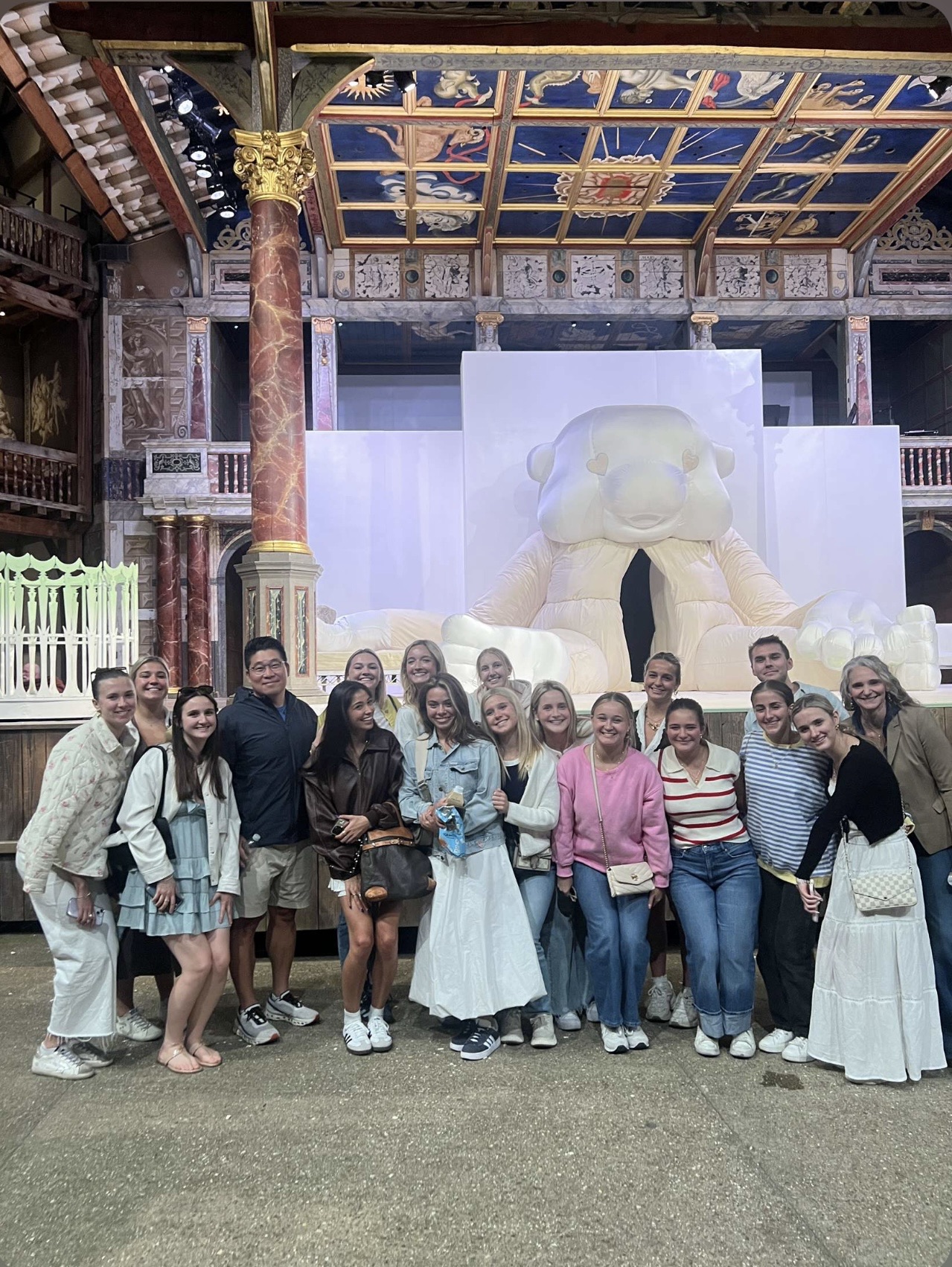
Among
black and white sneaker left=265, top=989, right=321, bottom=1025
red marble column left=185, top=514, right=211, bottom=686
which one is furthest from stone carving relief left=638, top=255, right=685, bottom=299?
black and white sneaker left=265, top=989, right=321, bottom=1025

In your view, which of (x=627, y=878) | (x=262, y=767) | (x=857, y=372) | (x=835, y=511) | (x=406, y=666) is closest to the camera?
(x=627, y=878)

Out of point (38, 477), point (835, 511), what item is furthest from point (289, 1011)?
point (38, 477)

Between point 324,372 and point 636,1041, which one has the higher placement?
point 324,372

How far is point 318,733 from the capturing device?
3.86 metres

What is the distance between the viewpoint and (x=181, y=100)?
908cm

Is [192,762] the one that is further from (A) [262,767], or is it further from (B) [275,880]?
(B) [275,880]

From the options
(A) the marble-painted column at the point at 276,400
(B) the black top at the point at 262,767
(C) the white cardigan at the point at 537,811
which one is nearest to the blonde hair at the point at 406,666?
(B) the black top at the point at 262,767

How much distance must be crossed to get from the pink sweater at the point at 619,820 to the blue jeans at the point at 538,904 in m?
0.08

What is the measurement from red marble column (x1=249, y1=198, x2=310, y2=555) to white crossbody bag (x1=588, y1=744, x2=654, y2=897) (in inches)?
153

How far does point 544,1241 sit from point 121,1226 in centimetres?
98

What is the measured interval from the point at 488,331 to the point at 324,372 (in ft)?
6.60

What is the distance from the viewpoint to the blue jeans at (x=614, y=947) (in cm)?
349

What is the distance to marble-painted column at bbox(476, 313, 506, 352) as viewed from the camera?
12383 millimetres

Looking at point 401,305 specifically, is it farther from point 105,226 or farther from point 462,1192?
point 462,1192
